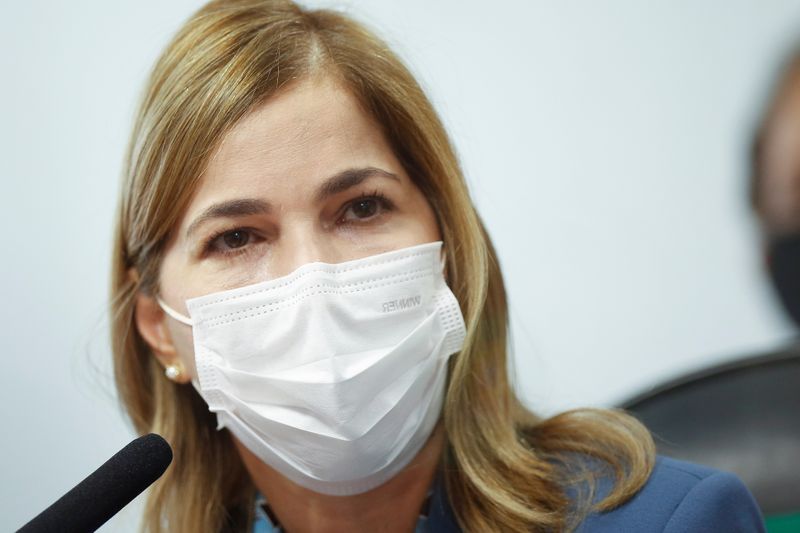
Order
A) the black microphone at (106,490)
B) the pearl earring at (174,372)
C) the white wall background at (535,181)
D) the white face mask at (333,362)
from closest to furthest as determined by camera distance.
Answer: the black microphone at (106,490)
the white face mask at (333,362)
the pearl earring at (174,372)
the white wall background at (535,181)

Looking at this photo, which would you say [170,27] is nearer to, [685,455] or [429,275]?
[429,275]

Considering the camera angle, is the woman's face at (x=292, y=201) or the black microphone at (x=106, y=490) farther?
the woman's face at (x=292, y=201)

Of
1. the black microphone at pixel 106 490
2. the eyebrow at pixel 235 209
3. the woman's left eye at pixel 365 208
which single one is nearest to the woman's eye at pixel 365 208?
the woman's left eye at pixel 365 208

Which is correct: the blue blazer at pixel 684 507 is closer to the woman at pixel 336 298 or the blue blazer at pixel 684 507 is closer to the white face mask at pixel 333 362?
the woman at pixel 336 298

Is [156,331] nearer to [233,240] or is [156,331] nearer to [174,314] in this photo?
[174,314]

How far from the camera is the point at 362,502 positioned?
4.28 feet

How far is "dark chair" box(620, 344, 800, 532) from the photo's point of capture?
4.68ft

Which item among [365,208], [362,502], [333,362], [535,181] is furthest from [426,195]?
[535,181]

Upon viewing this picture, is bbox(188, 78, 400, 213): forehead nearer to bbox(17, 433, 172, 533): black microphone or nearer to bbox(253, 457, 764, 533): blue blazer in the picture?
bbox(17, 433, 172, 533): black microphone

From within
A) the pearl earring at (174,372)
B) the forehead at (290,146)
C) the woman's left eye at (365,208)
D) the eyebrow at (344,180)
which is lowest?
the pearl earring at (174,372)

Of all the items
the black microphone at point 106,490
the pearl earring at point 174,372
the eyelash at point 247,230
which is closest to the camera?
the black microphone at point 106,490

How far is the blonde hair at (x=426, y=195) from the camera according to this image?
1275mm

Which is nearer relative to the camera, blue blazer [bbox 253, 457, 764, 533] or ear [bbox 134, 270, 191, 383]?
blue blazer [bbox 253, 457, 764, 533]

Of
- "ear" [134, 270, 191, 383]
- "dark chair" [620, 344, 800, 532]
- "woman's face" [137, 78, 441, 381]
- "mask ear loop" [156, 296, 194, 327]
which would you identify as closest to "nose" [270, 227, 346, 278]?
"woman's face" [137, 78, 441, 381]
